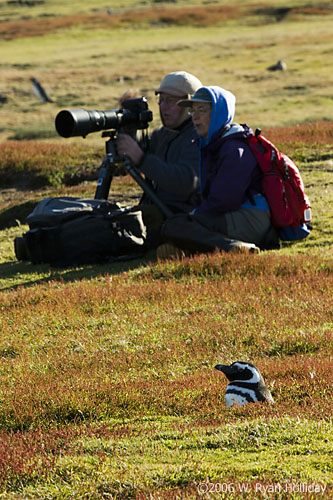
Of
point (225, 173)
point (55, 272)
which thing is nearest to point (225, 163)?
point (225, 173)

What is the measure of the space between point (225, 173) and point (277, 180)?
0.69 metres

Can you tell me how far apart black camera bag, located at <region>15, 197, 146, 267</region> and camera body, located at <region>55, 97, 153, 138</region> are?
3.50 ft

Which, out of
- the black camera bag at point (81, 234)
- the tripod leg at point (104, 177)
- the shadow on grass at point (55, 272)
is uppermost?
the tripod leg at point (104, 177)

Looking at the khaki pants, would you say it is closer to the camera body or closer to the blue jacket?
the blue jacket

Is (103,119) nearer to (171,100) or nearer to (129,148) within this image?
(129,148)

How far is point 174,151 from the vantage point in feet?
37.0

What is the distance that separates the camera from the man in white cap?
1084 cm

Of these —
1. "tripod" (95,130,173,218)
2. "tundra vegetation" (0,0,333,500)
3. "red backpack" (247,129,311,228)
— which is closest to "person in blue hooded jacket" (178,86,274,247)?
"red backpack" (247,129,311,228)

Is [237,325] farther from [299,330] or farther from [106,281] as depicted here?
[106,281]

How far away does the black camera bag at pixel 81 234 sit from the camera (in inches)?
428

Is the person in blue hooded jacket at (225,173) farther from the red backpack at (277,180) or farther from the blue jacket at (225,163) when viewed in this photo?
the red backpack at (277,180)

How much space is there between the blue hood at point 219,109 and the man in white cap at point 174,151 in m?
0.63

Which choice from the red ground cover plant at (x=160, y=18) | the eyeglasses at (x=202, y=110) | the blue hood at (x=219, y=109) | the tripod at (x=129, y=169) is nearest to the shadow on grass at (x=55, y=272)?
the tripod at (x=129, y=169)

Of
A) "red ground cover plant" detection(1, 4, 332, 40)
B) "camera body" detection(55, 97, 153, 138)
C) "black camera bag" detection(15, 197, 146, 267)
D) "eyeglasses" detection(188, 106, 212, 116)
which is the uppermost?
"eyeglasses" detection(188, 106, 212, 116)
